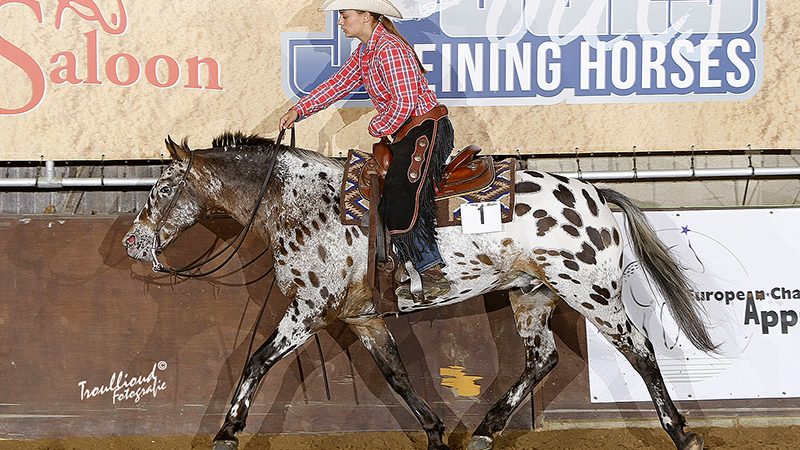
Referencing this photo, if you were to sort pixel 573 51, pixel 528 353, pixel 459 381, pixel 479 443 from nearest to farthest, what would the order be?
pixel 479 443
pixel 528 353
pixel 459 381
pixel 573 51

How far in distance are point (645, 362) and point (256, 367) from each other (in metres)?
2.10

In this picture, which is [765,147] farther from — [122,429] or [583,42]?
[122,429]

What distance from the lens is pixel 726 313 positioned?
5555 mm

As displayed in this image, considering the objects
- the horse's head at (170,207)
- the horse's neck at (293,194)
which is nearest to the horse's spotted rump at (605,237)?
the horse's neck at (293,194)

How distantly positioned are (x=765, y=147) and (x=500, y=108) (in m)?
1.75

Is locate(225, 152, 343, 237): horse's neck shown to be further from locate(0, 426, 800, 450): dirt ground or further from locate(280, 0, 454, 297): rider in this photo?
locate(0, 426, 800, 450): dirt ground

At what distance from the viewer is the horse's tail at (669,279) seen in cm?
498

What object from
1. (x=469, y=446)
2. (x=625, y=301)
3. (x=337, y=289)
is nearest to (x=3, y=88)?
(x=337, y=289)

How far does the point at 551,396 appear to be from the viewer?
5613 mm

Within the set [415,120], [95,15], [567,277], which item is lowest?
[567,277]

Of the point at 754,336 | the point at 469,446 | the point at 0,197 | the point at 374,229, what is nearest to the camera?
the point at 374,229

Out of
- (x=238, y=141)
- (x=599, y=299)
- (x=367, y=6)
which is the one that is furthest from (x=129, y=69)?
(x=599, y=299)

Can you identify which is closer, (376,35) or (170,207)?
(376,35)

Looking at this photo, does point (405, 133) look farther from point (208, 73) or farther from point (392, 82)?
point (208, 73)
